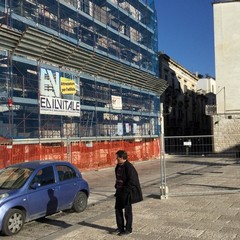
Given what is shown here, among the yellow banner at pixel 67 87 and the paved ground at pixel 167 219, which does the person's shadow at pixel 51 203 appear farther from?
the yellow banner at pixel 67 87

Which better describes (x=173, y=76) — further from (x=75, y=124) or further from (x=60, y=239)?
(x=60, y=239)

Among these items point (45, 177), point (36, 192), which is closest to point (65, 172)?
point (45, 177)

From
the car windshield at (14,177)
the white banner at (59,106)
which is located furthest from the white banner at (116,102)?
the car windshield at (14,177)

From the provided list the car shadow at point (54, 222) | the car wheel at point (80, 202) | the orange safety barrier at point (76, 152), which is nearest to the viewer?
the car shadow at point (54, 222)

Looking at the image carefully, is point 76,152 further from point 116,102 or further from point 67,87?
point 116,102

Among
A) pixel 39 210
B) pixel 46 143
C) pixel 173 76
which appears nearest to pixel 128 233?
pixel 39 210

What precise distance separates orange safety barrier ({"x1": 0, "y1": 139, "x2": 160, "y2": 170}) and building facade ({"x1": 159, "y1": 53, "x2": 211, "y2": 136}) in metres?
21.4

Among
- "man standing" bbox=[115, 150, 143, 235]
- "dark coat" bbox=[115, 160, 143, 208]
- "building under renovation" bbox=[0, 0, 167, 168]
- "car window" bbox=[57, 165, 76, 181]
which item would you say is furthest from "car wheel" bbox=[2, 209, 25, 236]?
"building under renovation" bbox=[0, 0, 167, 168]

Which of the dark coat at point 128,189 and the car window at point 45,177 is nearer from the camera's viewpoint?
the dark coat at point 128,189

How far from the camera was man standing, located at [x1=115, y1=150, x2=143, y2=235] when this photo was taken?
7.22 metres

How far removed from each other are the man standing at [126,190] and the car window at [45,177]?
2.31 m

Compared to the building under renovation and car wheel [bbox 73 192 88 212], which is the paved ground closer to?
car wheel [bbox 73 192 88 212]

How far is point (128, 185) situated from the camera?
7.24 meters

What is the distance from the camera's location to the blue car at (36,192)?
316 inches
